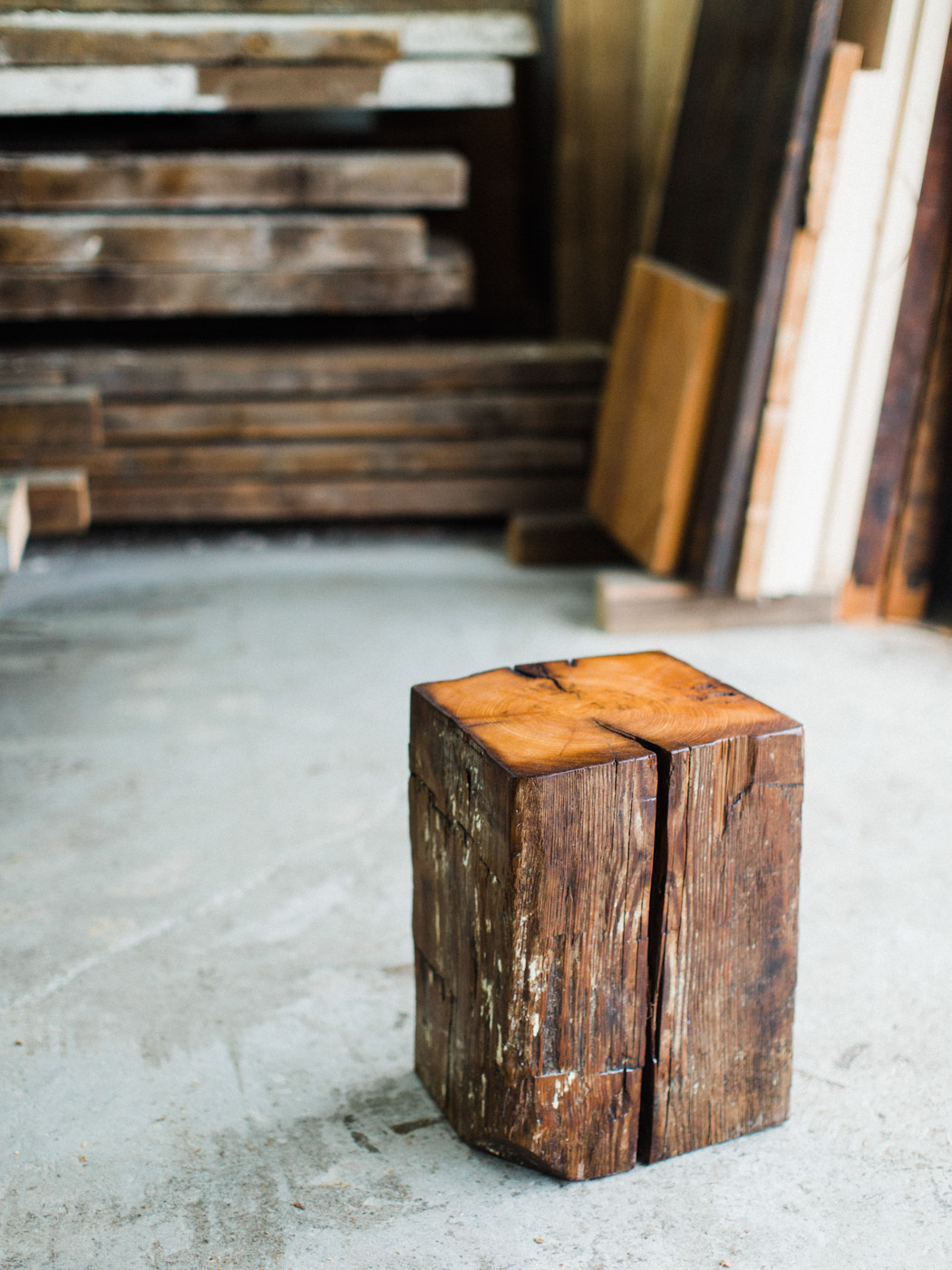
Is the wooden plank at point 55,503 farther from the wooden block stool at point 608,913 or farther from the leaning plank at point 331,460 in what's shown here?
the wooden block stool at point 608,913

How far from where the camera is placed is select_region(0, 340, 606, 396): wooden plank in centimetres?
493

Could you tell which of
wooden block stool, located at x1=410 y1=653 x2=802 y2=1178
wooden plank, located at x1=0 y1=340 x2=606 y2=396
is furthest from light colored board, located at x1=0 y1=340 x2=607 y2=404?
wooden block stool, located at x1=410 y1=653 x2=802 y2=1178

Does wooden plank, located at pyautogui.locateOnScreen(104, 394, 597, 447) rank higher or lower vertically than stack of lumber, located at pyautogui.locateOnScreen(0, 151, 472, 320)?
lower

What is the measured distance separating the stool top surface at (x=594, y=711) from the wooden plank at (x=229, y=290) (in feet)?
10.6

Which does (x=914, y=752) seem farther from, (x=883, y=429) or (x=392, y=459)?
(x=392, y=459)

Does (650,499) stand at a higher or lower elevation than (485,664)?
higher

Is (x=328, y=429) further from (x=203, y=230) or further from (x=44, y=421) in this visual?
(x=44, y=421)

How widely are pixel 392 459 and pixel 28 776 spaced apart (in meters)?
2.51

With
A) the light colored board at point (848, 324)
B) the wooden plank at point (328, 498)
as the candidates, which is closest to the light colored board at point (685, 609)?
the light colored board at point (848, 324)

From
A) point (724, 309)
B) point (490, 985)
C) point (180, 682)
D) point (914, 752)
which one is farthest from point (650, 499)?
point (490, 985)

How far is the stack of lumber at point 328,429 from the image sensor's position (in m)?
4.98

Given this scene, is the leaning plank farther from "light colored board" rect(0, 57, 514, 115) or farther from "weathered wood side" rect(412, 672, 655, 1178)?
"weathered wood side" rect(412, 672, 655, 1178)

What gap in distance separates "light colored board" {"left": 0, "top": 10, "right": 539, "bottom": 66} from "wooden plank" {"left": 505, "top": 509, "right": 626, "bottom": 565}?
1.82 metres

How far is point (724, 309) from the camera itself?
3814 millimetres
